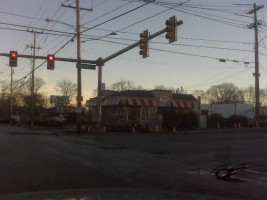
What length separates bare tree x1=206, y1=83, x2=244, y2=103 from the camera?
12072 centimetres

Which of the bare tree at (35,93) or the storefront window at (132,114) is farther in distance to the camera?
the bare tree at (35,93)

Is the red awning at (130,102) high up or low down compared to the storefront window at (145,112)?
up

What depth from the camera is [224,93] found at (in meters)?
122

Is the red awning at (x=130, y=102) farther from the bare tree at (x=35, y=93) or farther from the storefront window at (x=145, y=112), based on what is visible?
the bare tree at (x=35, y=93)

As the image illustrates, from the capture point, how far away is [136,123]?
4369cm

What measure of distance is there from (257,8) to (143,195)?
4028 centimetres

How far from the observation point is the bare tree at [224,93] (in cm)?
12072

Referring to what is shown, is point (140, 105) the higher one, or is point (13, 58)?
point (13, 58)

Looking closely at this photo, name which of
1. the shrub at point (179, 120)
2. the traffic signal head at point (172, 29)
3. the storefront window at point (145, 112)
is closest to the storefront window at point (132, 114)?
the storefront window at point (145, 112)

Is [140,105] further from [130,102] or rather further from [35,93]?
[35,93]

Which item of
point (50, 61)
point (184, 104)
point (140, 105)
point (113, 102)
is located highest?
point (50, 61)

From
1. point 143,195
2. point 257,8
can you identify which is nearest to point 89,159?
point 143,195

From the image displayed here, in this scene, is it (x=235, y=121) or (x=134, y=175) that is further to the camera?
(x=235, y=121)

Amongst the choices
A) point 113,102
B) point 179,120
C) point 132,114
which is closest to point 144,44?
point 179,120
